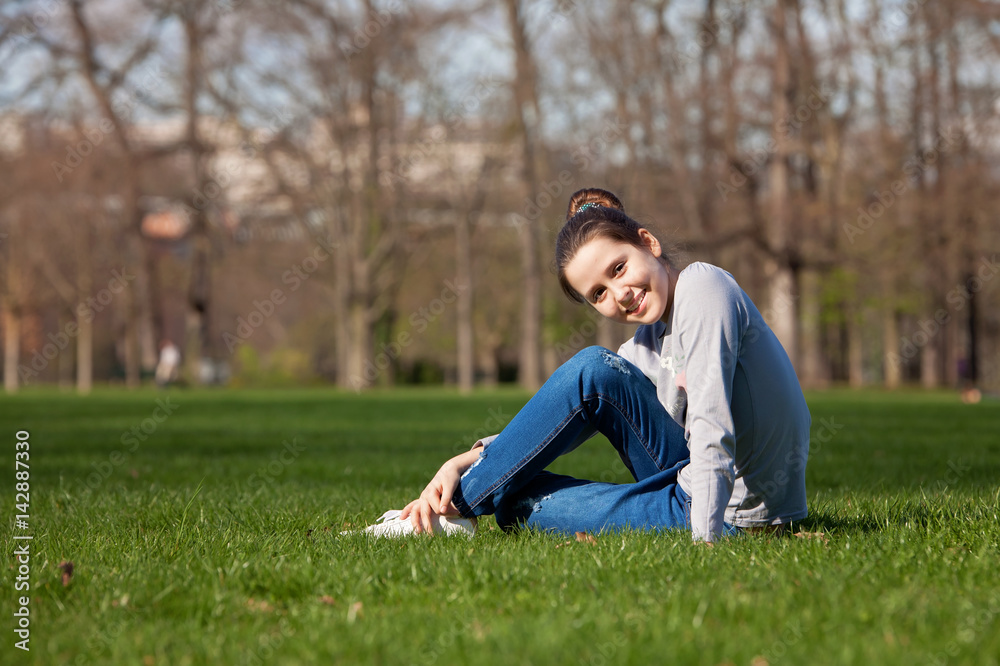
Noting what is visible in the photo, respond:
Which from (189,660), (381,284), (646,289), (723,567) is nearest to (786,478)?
(723,567)

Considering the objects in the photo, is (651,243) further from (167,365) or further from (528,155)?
(167,365)

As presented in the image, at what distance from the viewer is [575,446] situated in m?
3.63

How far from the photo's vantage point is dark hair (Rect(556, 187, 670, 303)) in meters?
3.33

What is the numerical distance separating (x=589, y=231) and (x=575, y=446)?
2.76 ft

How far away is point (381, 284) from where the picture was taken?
37469 millimetres

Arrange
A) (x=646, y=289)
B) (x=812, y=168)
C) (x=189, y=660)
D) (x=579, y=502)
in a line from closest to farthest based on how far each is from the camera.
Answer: (x=189, y=660) → (x=646, y=289) → (x=579, y=502) → (x=812, y=168)

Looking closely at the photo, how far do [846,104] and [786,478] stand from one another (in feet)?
98.2

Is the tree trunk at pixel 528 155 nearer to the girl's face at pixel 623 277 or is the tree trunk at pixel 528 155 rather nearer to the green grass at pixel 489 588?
the green grass at pixel 489 588

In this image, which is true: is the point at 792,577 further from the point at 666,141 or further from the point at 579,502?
the point at 666,141

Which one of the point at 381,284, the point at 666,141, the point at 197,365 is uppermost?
the point at 666,141

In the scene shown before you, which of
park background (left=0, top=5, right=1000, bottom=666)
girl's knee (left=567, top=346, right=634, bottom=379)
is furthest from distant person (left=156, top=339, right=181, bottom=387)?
girl's knee (left=567, top=346, right=634, bottom=379)

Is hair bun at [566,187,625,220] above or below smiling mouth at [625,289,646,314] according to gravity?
above

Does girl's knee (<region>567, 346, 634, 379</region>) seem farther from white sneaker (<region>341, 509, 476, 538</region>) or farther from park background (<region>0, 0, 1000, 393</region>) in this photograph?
park background (<region>0, 0, 1000, 393</region>)

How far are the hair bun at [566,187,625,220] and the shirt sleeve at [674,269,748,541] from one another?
2.10 feet
